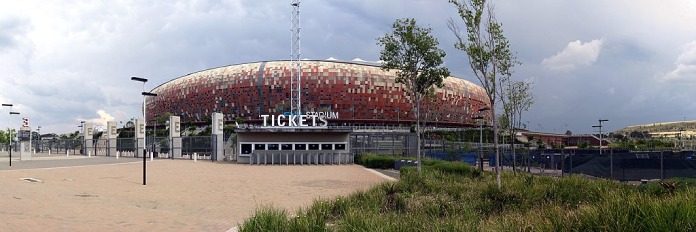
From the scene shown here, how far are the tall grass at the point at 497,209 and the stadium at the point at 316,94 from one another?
307 ft

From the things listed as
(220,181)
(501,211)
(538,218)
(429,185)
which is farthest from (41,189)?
(538,218)

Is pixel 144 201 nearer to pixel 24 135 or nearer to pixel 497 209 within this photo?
pixel 497 209

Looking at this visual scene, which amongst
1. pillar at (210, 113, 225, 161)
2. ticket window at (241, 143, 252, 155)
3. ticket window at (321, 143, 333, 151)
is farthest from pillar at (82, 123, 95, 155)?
ticket window at (321, 143, 333, 151)

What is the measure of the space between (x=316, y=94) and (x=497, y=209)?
100 metres

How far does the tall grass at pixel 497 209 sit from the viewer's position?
19.2 feet

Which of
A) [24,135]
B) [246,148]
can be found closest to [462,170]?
[246,148]

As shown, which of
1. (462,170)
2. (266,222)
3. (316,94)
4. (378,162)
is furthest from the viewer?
(316,94)

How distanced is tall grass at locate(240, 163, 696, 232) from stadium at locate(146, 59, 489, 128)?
3690 inches

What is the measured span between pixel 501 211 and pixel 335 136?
27725mm

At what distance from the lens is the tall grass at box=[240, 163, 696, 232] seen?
5863 mm

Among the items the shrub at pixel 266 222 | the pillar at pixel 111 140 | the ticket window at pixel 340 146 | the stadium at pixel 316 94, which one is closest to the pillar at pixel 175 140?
the pillar at pixel 111 140

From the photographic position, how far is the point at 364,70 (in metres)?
113

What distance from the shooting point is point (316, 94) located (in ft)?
358

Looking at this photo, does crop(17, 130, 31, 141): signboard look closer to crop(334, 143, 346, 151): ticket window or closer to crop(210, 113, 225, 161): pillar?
crop(210, 113, 225, 161): pillar
